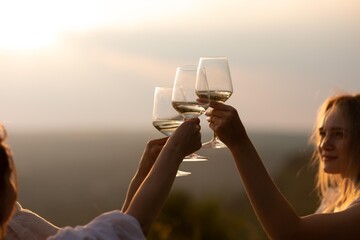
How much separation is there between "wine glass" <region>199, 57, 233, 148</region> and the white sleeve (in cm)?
101

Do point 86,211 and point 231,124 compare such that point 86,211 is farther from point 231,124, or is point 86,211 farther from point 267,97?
point 231,124

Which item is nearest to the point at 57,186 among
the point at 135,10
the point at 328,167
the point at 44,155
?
the point at 44,155

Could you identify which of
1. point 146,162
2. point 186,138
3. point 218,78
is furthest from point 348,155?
point 186,138

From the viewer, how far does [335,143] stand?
390 cm

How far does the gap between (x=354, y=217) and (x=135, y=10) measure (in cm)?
1411

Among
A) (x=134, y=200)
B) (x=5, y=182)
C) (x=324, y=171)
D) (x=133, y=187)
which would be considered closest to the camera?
(x=5, y=182)

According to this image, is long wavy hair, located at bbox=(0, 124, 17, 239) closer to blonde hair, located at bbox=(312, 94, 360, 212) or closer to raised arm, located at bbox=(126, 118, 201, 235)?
raised arm, located at bbox=(126, 118, 201, 235)

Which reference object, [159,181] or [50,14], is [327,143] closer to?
Answer: [159,181]

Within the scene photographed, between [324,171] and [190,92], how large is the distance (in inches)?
43.8

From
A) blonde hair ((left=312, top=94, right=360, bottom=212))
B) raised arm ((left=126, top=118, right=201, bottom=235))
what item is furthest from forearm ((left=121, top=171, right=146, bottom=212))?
blonde hair ((left=312, top=94, right=360, bottom=212))

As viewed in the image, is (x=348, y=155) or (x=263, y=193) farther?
(x=348, y=155)

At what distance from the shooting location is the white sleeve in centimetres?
233

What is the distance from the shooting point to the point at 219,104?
317cm

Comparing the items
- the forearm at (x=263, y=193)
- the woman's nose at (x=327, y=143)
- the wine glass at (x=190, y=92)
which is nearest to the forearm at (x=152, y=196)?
the wine glass at (x=190, y=92)
